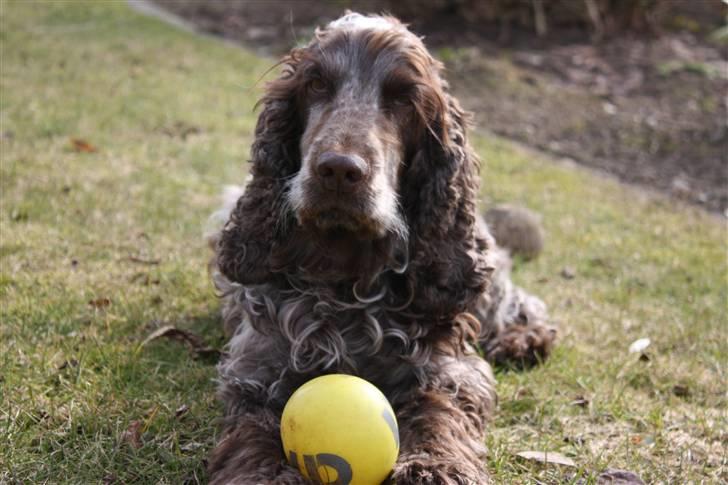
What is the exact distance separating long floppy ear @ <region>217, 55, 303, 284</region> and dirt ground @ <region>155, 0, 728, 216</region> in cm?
519

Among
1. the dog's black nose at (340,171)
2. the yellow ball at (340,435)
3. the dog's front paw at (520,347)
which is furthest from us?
the dog's front paw at (520,347)

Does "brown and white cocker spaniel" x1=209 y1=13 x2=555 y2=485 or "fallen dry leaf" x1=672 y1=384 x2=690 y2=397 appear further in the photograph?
"fallen dry leaf" x1=672 y1=384 x2=690 y2=397

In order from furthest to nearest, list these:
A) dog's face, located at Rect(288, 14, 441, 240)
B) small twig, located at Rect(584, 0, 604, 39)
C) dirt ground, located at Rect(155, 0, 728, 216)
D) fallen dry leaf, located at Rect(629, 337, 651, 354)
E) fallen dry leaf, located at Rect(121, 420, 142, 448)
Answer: small twig, located at Rect(584, 0, 604, 39)
dirt ground, located at Rect(155, 0, 728, 216)
fallen dry leaf, located at Rect(629, 337, 651, 354)
fallen dry leaf, located at Rect(121, 420, 142, 448)
dog's face, located at Rect(288, 14, 441, 240)

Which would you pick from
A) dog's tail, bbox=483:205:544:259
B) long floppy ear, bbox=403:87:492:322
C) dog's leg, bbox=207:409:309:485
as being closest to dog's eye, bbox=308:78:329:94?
long floppy ear, bbox=403:87:492:322

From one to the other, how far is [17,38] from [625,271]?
9.92m

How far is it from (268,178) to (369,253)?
60 centimetres

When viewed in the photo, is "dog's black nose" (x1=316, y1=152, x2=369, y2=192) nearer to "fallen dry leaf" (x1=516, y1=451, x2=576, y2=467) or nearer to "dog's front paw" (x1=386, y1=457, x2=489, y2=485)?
"dog's front paw" (x1=386, y1=457, x2=489, y2=485)

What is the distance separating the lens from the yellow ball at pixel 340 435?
9.68 feet

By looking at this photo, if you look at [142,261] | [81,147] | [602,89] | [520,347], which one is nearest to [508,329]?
[520,347]

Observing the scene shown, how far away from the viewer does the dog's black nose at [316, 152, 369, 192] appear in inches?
128

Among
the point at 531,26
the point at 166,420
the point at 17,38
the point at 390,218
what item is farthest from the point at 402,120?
the point at 531,26

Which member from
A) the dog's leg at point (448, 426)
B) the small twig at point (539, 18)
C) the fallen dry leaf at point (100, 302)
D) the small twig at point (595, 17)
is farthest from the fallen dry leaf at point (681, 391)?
the small twig at point (539, 18)

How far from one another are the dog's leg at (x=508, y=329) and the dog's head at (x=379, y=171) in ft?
2.46

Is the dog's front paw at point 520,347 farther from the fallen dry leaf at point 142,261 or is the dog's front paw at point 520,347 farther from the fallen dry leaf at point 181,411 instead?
the fallen dry leaf at point 142,261
